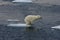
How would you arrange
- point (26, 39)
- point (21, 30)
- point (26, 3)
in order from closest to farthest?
point (26, 39) → point (21, 30) → point (26, 3)

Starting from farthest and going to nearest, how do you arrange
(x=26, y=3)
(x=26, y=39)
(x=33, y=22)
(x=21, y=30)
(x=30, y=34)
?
1. (x=26, y=3)
2. (x=33, y=22)
3. (x=21, y=30)
4. (x=30, y=34)
5. (x=26, y=39)

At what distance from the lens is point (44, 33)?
9742mm

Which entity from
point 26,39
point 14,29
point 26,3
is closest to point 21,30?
point 14,29

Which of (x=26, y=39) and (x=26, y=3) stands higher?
(x=26, y=39)

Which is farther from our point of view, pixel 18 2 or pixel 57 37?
pixel 18 2

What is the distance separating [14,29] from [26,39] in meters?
1.78

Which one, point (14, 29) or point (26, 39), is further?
point (14, 29)

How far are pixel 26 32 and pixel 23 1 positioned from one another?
37.8ft

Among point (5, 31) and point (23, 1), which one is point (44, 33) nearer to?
point (5, 31)

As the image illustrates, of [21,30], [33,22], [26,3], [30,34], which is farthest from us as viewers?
[26,3]

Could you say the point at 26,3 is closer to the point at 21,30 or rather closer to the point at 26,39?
the point at 21,30

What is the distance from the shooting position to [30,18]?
34.4 feet

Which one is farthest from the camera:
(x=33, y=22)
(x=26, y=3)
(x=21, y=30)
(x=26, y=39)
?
(x=26, y=3)

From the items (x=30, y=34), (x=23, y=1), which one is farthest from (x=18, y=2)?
(x=30, y=34)
